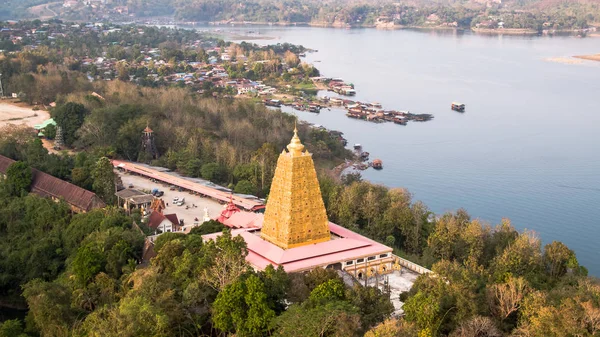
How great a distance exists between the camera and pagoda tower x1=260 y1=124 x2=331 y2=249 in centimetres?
1789

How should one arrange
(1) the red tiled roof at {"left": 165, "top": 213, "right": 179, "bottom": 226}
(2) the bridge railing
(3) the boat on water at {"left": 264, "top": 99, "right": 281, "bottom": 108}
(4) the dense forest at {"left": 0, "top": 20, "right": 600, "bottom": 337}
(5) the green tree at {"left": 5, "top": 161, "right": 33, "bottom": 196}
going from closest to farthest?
(4) the dense forest at {"left": 0, "top": 20, "right": 600, "bottom": 337}, (2) the bridge railing, (1) the red tiled roof at {"left": 165, "top": 213, "right": 179, "bottom": 226}, (5) the green tree at {"left": 5, "top": 161, "right": 33, "bottom": 196}, (3) the boat on water at {"left": 264, "top": 99, "right": 281, "bottom": 108}

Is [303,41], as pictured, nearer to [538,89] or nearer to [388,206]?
[538,89]

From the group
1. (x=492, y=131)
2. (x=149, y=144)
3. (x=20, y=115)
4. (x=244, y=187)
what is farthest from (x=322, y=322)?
(x=492, y=131)

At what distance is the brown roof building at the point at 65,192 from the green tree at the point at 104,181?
721mm

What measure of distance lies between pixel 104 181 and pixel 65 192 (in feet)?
4.42

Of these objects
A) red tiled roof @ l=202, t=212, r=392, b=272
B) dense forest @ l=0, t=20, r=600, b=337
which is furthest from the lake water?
red tiled roof @ l=202, t=212, r=392, b=272

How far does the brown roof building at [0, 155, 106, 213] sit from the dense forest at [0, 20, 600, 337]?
0.42 meters

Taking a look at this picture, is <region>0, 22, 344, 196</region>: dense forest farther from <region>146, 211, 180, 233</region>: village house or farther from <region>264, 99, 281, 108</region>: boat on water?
<region>264, 99, 281, 108</region>: boat on water

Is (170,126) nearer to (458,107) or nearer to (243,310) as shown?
(243,310)

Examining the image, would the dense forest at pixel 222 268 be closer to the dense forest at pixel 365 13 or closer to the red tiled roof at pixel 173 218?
the red tiled roof at pixel 173 218

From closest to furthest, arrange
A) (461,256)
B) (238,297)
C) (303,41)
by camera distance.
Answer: (238,297) → (461,256) → (303,41)

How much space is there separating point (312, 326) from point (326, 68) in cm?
A: 6144

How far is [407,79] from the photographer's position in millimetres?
65688

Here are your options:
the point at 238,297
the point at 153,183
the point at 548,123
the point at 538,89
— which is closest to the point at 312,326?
the point at 238,297
